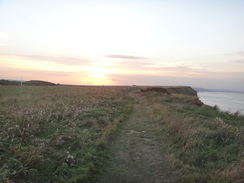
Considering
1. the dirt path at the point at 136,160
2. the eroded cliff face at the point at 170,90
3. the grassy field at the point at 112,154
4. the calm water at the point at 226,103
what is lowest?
the calm water at the point at 226,103

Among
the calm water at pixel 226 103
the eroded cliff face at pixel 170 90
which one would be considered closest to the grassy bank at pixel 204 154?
the calm water at pixel 226 103

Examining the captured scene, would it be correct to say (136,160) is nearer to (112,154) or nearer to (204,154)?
(112,154)

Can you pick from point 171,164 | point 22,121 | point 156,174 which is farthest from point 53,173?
point 22,121

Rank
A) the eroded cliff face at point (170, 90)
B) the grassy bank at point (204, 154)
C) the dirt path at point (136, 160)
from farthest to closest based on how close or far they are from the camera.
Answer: the eroded cliff face at point (170, 90)
the dirt path at point (136, 160)
the grassy bank at point (204, 154)

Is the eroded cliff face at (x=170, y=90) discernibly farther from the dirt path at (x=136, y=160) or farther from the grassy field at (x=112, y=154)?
the dirt path at (x=136, y=160)

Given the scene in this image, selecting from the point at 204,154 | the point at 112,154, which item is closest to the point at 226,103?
the point at 204,154

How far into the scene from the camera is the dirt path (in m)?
5.54

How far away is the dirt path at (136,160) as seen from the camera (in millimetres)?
5539

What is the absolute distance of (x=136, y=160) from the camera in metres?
6.65

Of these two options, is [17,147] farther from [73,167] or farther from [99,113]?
[99,113]

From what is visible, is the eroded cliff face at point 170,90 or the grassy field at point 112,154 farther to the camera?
the eroded cliff face at point 170,90

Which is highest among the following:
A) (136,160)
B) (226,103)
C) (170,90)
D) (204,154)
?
(170,90)

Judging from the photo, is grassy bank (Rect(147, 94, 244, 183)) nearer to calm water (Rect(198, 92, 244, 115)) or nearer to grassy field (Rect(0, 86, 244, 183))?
grassy field (Rect(0, 86, 244, 183))

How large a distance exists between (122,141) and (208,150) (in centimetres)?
316
